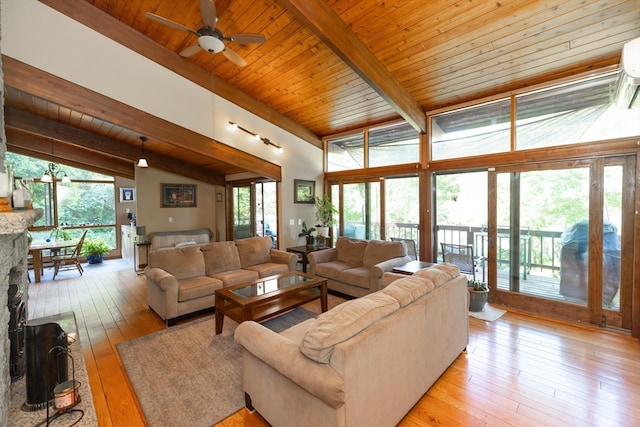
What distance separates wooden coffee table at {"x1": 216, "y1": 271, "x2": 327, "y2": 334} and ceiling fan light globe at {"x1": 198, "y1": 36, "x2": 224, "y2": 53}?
2.56 m

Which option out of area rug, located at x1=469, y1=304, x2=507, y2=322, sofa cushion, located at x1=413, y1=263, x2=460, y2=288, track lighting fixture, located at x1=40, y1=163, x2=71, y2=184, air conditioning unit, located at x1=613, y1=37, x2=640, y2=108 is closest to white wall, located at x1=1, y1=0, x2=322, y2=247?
area rug, located at x1=469, y1=304, x2=507, y2=322

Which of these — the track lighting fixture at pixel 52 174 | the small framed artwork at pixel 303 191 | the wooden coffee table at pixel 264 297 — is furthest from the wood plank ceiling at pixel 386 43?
the wooden coffee table at pixel 264 297

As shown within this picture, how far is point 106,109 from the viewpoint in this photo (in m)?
3.47

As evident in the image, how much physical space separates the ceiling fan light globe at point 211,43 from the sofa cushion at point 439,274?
9.28ft

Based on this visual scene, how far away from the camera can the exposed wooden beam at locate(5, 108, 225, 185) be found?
472 cm

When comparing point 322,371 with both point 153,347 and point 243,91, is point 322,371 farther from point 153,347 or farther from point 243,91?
point 243,91

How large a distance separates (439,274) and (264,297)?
179cm

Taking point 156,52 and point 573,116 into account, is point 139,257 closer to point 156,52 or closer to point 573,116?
point 156,52

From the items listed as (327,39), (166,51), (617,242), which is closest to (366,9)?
(327,39)

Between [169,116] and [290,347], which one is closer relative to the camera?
[290,347]

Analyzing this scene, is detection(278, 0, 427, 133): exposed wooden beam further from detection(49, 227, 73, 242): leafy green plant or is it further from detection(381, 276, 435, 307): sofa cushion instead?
detection(49, 227, 73, 242): leafy green plant

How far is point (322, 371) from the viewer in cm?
142

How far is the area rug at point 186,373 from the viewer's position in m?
2.05

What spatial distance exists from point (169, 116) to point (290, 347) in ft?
12.6
